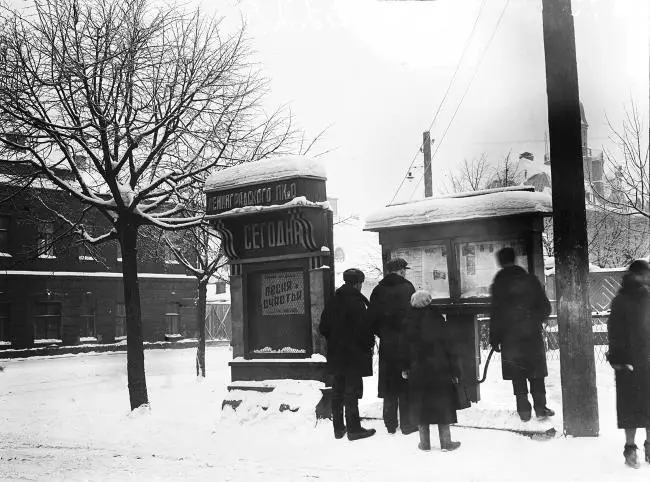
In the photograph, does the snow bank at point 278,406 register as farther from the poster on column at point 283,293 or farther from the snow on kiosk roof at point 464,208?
the snow on kiosk roof at point 464,208

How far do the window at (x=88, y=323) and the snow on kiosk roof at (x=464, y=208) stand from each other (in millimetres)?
25429

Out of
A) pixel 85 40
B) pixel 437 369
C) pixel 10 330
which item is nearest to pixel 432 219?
pixel 437 369

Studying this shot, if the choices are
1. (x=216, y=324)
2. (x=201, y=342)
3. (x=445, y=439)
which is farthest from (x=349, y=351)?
(x=216, y=324)

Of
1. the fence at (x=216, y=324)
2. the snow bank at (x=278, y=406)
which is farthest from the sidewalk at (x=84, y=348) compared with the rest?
the snow bank at (x=278, y=406)

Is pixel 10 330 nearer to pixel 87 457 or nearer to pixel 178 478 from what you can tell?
pixel 87 457

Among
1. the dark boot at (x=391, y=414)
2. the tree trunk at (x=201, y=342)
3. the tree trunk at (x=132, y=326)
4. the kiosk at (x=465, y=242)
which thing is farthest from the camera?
the tree trunk at (x=201, y=342)

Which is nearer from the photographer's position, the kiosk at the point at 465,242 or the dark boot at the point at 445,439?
the dark boot at the point at 445,439

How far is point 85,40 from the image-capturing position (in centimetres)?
1248

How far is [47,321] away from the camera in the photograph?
3061cm

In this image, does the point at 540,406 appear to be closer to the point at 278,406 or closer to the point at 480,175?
the point at 278,406

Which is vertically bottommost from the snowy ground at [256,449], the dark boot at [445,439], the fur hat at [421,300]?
the snowy ground at [256,449]

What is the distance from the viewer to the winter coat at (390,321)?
7.86m

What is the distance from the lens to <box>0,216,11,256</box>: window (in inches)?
1136

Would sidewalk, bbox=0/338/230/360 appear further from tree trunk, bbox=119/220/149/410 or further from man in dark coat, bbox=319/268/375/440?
man in dark coat, bbox=319/268/375/440
